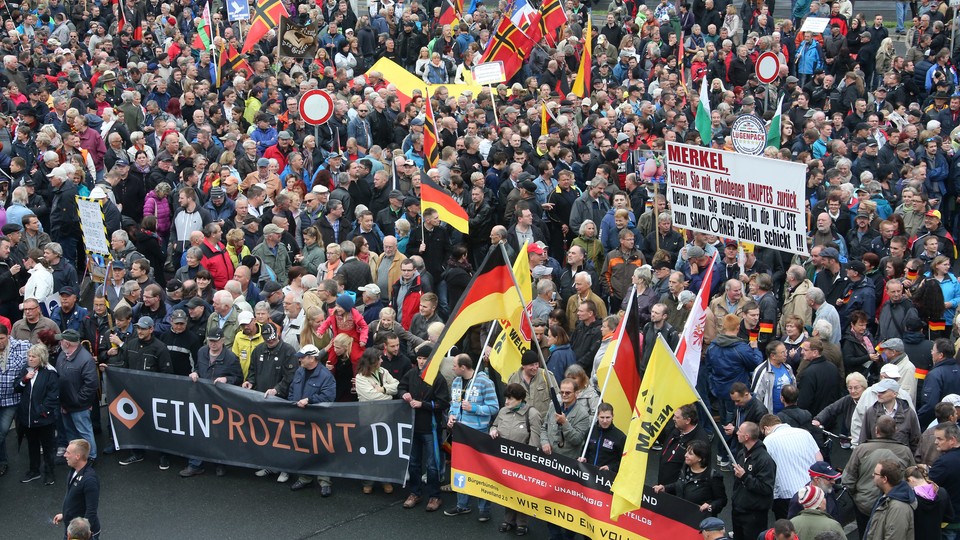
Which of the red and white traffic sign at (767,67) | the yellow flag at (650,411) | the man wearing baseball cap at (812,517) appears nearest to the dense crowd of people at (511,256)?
the man wearing baseball cap at (812,517)

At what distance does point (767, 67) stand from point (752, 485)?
13468mm

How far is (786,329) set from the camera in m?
12.7

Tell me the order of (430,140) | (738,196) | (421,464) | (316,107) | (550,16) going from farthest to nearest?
(550,16), (316,107), (430,140), (738,196), (421,464)

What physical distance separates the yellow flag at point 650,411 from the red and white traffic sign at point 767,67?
1333 centimetres

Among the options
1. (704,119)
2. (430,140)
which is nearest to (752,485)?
(430,140)

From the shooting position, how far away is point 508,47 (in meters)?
23.9

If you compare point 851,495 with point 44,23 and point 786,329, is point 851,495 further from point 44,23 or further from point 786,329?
point 44,23

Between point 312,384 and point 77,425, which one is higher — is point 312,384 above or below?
above

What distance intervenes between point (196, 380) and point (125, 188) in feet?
18.8

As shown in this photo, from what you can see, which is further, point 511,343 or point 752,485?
point 511,343

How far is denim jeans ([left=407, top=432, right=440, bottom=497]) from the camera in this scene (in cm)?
1205

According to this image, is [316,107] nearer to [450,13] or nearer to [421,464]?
[421,464]

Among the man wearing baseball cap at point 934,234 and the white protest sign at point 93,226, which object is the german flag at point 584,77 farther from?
the white protest sign at point 93,226

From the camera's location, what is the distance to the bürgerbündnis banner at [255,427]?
12.2 metres
